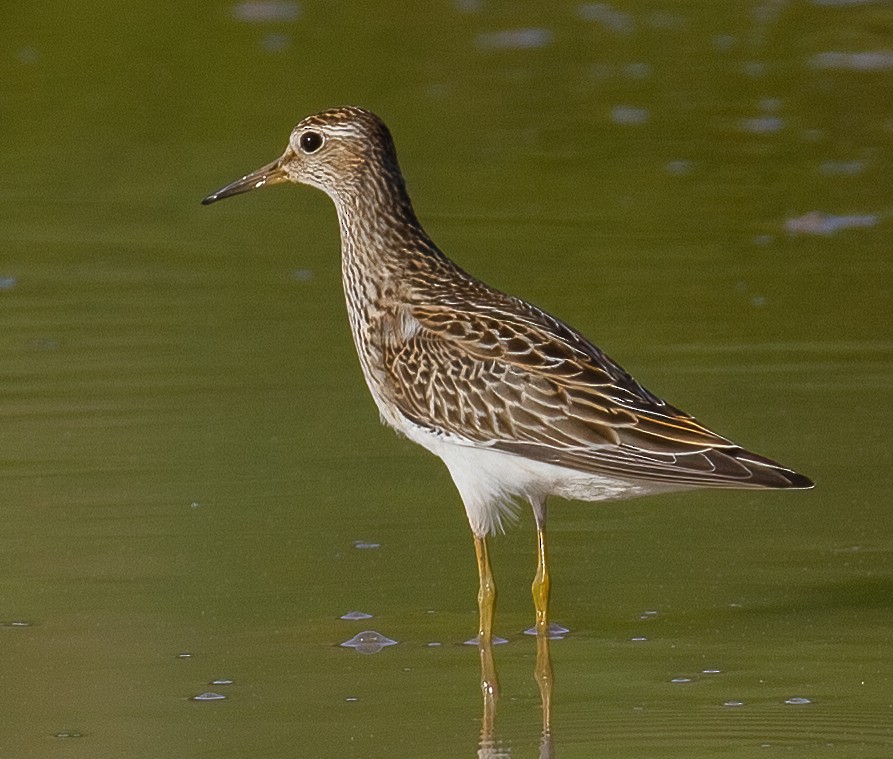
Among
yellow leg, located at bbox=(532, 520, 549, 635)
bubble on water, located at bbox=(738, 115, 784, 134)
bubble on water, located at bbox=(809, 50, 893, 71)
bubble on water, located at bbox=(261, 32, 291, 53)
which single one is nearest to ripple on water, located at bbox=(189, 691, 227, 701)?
yellow leg, located at bbox=(532, 520, 549, 635)

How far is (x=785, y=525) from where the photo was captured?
7160 mm

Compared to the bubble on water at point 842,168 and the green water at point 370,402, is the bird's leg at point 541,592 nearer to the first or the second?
the green water at point 370,402

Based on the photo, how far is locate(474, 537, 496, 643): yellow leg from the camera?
20.9 feet

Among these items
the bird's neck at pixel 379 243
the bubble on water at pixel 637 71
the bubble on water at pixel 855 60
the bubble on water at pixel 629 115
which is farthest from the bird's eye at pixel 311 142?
the bubble on water at pixel 855 60

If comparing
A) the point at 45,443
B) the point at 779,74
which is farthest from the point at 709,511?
the point at 779,74

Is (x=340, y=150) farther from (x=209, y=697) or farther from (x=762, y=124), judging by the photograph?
(x=762, y=124)

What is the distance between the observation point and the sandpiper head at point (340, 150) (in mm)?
7504

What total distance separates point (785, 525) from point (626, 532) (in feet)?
1.81

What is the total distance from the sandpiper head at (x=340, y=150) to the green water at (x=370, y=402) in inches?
42.0

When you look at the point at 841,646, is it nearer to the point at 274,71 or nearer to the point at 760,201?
the point at 760,201

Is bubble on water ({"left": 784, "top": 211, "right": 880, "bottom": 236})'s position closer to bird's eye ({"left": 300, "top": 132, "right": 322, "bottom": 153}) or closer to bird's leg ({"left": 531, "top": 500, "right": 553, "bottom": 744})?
bird's eye ({"left": 300, "top": 132, "right": 322, "bottom": 153})

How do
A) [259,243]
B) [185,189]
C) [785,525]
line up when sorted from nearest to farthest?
[785,525]
[259,243]
[185,189]

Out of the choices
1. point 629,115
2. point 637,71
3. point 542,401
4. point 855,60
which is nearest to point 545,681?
point 542,401

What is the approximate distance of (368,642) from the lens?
623 cm
